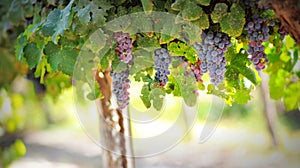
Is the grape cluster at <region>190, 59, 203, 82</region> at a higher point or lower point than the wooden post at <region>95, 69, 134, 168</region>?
higher

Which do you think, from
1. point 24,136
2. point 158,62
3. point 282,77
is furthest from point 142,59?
point 24,136

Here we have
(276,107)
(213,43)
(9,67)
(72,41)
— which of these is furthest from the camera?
(276,107)

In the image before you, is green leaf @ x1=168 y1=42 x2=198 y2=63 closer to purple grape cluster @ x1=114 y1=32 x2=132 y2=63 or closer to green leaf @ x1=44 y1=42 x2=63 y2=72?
purple grape cluster @ x1=114 y1=32 x2=132 y2=63

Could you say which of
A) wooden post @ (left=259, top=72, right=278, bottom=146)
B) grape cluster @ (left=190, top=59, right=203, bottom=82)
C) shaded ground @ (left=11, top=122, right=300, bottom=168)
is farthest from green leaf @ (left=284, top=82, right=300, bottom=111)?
shaded ground @ (left=11, top=122, right=300, bottom=168)

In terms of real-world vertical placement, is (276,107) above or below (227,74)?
above

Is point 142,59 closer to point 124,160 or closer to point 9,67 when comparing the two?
point 124,160

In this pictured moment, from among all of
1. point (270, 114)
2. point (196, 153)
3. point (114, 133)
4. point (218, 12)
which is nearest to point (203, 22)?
point (218, 12)

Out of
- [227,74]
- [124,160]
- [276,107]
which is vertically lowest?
[124,160]

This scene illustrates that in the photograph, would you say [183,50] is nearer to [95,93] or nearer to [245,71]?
[245,71]
